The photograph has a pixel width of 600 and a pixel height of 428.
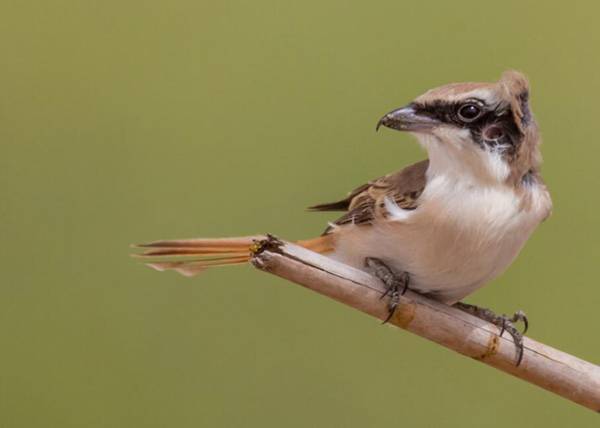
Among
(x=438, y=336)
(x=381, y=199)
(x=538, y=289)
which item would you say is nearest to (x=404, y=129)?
(x=381, y=199)

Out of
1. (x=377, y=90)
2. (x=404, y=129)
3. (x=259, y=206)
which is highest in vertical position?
(x=377, y=90)

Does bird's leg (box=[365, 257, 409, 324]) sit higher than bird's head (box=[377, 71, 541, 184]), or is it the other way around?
bird's head (box=[377, 71, 541, 184])

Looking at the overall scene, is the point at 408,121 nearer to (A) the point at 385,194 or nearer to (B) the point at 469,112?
(B) the point at 469,112

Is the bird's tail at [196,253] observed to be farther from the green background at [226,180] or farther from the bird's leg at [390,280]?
the green background at [226,180]

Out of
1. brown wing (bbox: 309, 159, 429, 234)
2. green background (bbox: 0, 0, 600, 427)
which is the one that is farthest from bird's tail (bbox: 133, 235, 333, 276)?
green background (bbox: 0, 0, 600, 427)

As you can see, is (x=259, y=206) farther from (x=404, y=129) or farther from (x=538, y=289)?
(x=404, y=129)

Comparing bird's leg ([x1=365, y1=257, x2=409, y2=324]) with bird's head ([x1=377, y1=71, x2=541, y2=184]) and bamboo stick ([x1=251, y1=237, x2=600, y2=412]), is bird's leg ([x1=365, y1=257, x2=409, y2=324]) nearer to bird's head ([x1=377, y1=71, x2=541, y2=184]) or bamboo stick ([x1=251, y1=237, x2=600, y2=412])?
bamboo stick ([x1=251, y1=237, x2=600, y2=412])
